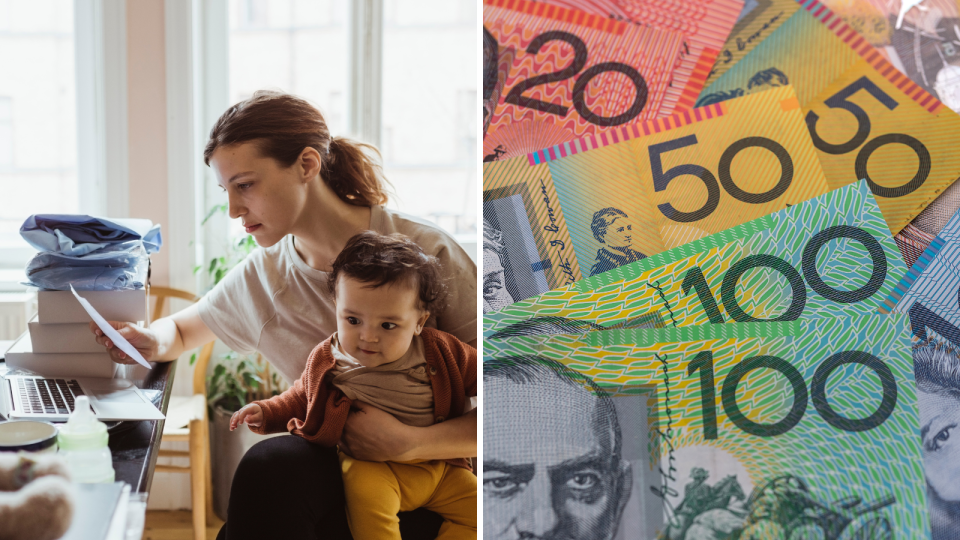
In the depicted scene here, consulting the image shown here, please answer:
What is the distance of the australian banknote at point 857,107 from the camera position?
2.47ft

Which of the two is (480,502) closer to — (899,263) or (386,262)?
(386,262)

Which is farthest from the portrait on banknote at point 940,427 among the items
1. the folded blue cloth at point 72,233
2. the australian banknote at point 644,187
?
the folded blue cloth at point 72,233

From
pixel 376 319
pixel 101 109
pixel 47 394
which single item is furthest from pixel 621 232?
pixel 101 109

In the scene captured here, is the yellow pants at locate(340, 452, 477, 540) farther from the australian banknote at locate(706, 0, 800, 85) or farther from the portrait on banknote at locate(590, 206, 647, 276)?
the australian banknote at locate(706, 0, 800, 85)

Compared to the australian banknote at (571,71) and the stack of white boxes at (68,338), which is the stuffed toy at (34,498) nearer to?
the stack of white boxes at (68,338)

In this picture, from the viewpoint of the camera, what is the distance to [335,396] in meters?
0.97

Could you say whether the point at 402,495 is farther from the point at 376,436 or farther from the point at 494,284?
the point at 494,284

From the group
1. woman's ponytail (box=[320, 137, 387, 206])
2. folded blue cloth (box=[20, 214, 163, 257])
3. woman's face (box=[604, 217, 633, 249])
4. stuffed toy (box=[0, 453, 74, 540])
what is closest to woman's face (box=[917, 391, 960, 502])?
woman's face (box=[604, 217, 633, 249])

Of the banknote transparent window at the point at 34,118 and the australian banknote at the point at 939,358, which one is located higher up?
the banknote transparent window at the point at 34,118

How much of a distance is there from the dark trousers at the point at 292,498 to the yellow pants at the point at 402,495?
0.06ft

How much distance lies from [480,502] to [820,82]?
25.6 inches

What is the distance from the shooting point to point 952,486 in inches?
30.7

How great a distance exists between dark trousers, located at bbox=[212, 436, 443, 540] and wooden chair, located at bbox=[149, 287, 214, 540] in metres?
0.70

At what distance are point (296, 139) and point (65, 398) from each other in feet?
1.74
